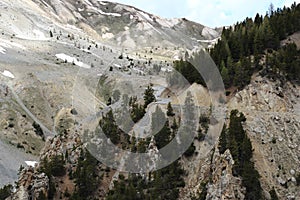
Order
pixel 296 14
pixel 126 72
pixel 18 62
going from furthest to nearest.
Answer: pixel 126 72
pixel 18 62
pixel 296 14

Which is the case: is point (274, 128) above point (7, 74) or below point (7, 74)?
below

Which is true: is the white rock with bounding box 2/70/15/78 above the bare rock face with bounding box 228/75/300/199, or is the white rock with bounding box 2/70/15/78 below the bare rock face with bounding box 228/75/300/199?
above

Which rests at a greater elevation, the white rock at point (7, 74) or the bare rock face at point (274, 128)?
the white rock at point (7, 74)

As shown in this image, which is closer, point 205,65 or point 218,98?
point 218,98

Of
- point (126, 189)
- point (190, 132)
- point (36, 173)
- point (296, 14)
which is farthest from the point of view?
point (296, 14)

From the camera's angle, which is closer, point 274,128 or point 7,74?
point 274,128

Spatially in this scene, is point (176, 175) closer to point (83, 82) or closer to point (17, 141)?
point (17, 141)

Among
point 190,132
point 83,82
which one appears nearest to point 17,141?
Answer: point 83,82

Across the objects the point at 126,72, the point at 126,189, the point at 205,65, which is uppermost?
the point at 126,72

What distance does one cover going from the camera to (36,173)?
154 feet

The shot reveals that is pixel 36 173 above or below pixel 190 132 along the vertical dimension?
below

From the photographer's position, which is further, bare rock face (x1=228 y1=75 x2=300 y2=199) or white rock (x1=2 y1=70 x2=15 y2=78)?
white rock (x1=2 y1=70 x2=15 y2=78)

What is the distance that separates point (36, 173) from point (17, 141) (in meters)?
44.2

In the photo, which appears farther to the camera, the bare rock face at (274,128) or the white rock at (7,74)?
the white rock at (7,74)
